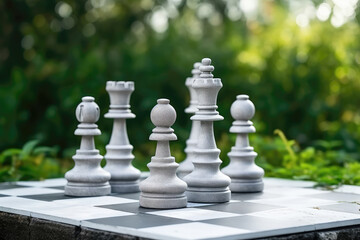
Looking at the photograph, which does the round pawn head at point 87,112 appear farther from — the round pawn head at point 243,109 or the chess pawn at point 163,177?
the round pawn head at point 243,109

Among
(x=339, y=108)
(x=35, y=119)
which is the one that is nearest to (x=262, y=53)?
(x=339, y=108)

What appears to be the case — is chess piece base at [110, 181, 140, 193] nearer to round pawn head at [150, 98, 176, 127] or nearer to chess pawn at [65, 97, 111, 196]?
chess pawn at [65, 97, 111, 196]

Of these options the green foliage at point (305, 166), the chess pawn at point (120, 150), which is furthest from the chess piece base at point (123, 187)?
the green foliage at point (305, 166)

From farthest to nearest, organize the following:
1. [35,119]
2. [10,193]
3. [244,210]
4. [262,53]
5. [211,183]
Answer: [262,53]
[35,119]
[10,193]
[211,183]
[244,210]

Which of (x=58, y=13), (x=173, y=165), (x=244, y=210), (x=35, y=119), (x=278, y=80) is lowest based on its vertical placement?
(x=244, y=210)

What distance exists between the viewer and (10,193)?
3.90 meters

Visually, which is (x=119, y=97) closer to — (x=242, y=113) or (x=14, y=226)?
(x=242, y=113)

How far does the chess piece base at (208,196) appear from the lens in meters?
3.55

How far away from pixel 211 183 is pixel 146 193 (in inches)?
15.0

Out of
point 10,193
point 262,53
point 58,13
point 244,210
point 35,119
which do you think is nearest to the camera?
point 244,210

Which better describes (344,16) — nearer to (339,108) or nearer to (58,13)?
(339,108)

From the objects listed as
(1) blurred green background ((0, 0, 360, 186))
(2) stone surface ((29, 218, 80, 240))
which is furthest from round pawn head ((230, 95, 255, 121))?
(1) blurred green background ((0, 0, 360, 186))

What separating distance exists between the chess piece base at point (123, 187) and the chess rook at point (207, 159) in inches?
18.5

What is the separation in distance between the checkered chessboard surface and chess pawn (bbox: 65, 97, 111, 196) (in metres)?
0.09
